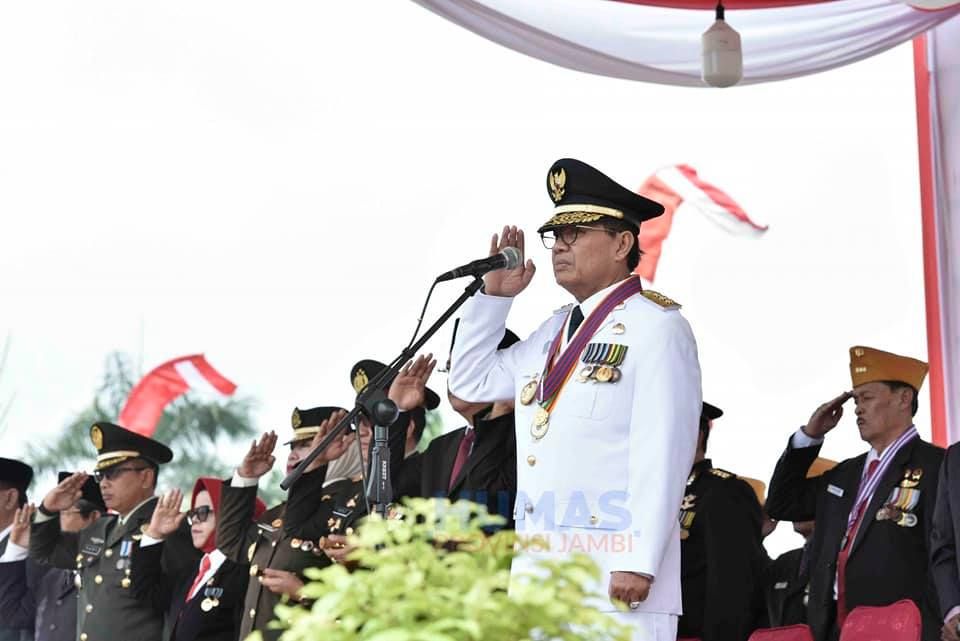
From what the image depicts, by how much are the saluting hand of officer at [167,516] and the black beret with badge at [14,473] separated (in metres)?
2.17

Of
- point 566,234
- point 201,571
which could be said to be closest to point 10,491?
point 201,571

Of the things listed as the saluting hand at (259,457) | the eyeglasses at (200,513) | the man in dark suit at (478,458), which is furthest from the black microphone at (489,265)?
the eyeglasses at (200,513)

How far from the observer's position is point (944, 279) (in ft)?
19.1

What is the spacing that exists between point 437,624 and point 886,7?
5.00 meters

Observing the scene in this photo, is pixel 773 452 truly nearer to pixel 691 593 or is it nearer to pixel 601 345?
pixel 691 593

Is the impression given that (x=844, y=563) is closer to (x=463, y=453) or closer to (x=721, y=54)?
(x=463, y=453)

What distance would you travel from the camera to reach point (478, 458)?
14.6 feet

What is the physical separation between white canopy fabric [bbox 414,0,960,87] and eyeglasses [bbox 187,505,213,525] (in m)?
2.33

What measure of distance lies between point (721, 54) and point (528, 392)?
2.40m

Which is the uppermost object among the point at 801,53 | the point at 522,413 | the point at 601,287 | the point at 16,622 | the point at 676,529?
the point at 801,53

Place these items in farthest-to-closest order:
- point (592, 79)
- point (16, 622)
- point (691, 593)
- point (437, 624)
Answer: point (592, 79) < point (16, 622) < point (691, 593) < point (437, 624)

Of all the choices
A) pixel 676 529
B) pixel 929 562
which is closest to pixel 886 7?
pixel 929 562

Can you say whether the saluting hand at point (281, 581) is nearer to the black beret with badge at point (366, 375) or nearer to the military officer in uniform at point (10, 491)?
the black beret with badge at point (366, 375)

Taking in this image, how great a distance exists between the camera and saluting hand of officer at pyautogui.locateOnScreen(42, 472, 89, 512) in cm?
679
